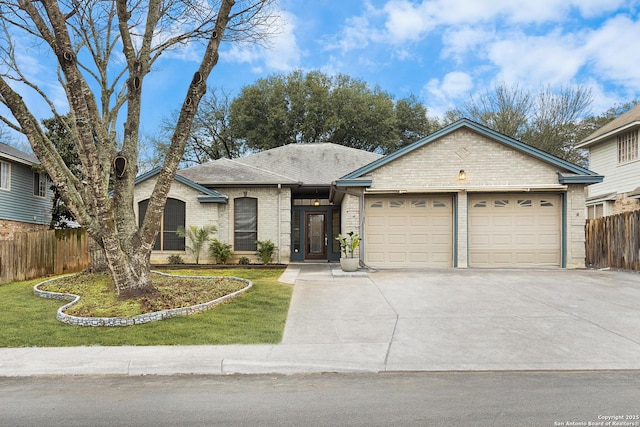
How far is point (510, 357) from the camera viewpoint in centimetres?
571

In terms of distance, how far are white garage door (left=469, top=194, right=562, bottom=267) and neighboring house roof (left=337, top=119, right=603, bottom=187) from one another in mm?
886

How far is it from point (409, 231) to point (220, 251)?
717 centimetres

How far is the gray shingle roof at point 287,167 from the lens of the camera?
17.5m

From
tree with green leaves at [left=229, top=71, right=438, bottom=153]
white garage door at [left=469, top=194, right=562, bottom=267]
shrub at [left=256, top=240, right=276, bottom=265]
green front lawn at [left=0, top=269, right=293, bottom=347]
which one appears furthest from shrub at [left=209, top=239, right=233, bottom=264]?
tree with green leaves at [left=229, top=71, right=438, bottom=153]

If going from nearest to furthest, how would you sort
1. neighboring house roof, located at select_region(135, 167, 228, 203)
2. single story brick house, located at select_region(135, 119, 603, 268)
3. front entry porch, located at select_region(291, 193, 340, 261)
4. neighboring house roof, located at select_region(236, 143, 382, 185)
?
single story brick house, located at select_region(135, 119, 603, 268) → neighboring house roof, located at select_region(135, 167, 228, 203) → front entry porch, located at select_region(291, 193, 340, 261) → neighboring house roof, located at select_region(236, 143, 382, 185)

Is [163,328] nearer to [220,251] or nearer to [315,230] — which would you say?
[220,251]

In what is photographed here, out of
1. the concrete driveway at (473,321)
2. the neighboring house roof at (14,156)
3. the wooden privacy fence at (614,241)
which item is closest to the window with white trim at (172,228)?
the concrete driveway at (473,321)

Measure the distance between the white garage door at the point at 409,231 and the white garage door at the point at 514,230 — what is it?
907 millimetres

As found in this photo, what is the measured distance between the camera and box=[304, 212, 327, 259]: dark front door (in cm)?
1872

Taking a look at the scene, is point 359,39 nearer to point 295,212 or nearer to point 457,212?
point 295,212

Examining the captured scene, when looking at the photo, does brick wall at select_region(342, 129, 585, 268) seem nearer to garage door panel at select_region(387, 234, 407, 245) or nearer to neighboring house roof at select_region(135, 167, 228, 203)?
garage door panel at select_region(387, 234, 407, 245)

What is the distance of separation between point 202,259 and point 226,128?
19.5 metres

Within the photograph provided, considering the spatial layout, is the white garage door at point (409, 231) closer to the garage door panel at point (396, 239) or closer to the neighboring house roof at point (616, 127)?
the garage door panel at point (396, 239)

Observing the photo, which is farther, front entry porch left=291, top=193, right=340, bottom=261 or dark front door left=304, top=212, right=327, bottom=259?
dark front door left=304, top=212, right=327, bottom=259
